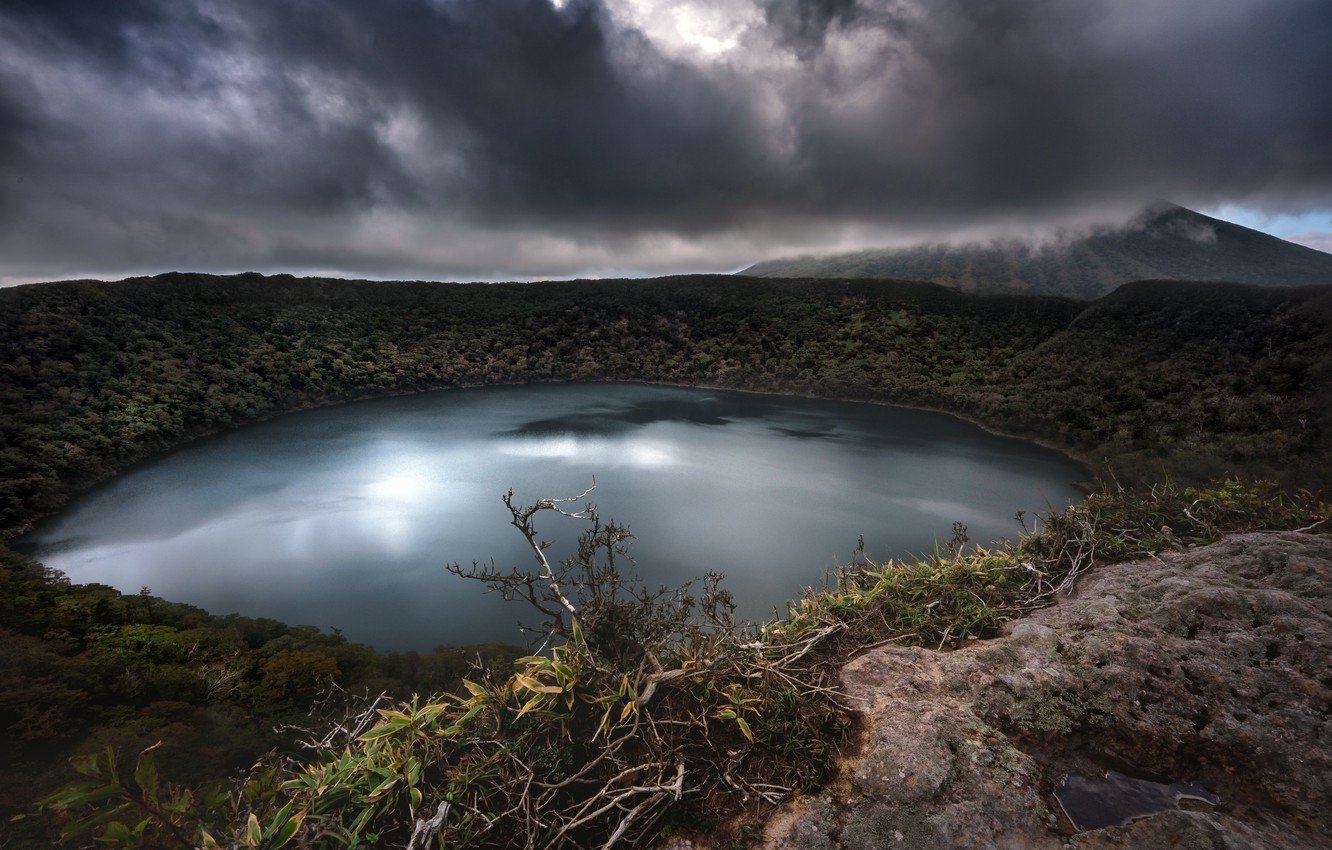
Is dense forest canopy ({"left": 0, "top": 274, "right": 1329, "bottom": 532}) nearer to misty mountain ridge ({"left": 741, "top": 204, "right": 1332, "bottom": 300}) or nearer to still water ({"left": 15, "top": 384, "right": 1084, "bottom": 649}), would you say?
still water ({"left": 15, "top": 384, "right": 1084, "bottom": 649})

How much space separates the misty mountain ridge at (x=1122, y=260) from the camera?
95231 millimetres

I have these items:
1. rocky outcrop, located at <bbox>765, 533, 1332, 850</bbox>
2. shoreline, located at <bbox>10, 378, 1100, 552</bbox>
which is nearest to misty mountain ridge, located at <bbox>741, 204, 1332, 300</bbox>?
shoreline, located at <bbox>10, 378, 1100, 552</bbox>

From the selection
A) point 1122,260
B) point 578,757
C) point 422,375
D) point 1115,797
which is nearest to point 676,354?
point 422,375

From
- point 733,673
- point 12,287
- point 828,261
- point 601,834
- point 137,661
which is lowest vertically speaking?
point 137,661

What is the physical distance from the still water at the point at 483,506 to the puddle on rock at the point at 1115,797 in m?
2.41

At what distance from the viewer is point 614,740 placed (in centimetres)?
199

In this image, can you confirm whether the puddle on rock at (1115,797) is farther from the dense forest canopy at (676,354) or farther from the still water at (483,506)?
the dense forest canopy at (676,354)

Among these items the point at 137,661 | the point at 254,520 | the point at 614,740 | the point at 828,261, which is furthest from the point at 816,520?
the point at 828,261

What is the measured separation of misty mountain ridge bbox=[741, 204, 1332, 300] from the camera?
95.2 meters

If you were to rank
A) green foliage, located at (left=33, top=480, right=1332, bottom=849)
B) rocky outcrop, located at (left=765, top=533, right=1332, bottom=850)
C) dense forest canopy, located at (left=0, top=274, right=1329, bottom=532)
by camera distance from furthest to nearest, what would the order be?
dense forest canopy, located at (left=0, top=274, right=1329, bottom=532), green foliage, located at (left=33, top=480, right=1332, bottom=849), rocky outcrop, located at (left=765, top=533, right=1332, bottom=850)

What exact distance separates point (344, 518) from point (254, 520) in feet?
6.91

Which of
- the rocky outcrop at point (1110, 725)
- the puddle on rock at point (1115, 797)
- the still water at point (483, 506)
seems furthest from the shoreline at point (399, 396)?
the puddle on rock at point (1115, 797)

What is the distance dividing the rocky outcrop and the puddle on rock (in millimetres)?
29

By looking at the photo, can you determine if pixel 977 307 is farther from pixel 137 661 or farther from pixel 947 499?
pixel 137 661
